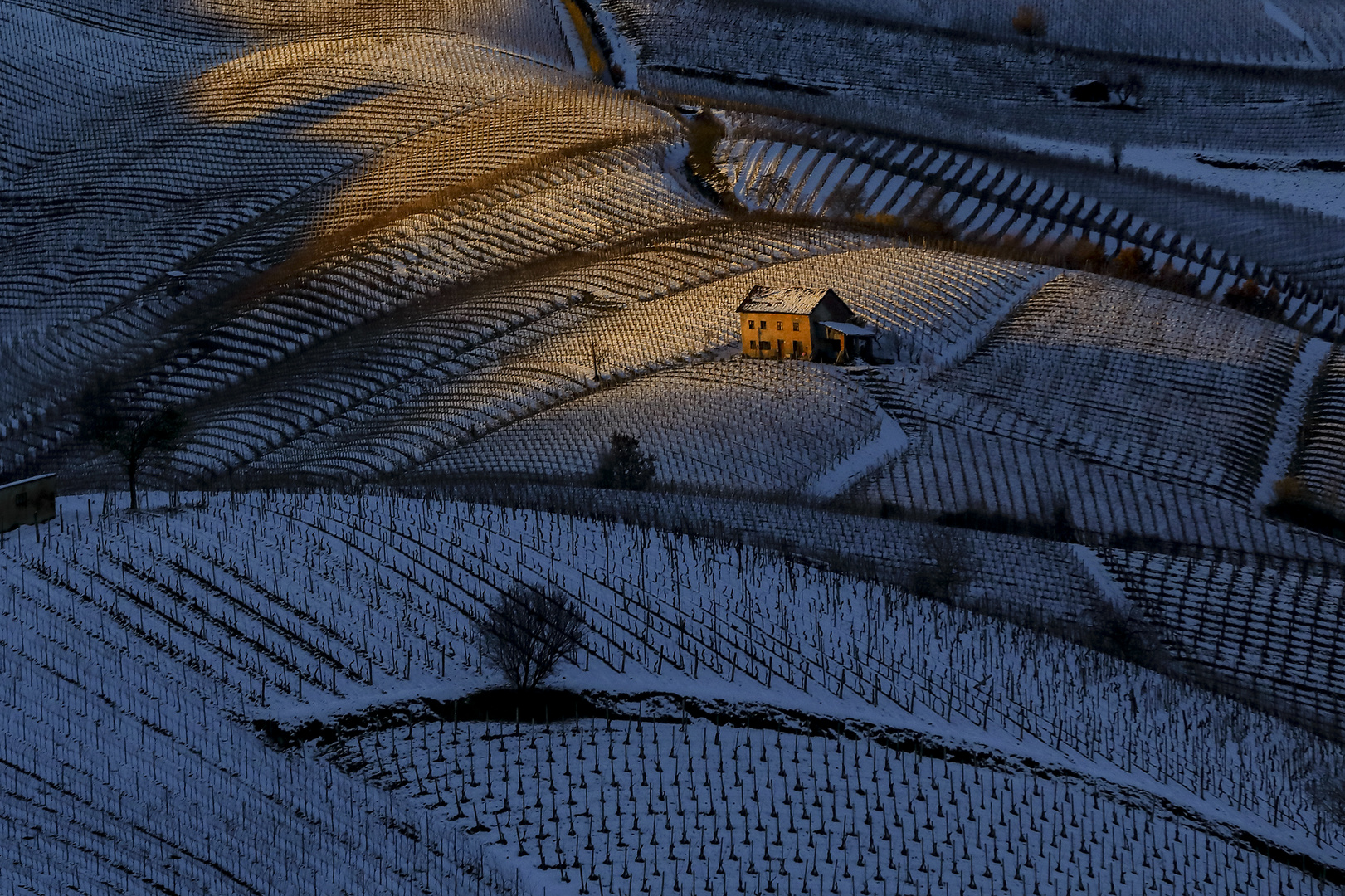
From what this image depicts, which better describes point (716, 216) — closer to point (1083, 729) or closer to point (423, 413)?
point (423, 413)

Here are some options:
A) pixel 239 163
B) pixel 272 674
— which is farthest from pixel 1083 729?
pixel 239 163

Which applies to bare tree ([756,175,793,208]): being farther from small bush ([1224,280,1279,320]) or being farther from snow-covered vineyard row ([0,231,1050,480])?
small bush ([1224,280,1279,320])

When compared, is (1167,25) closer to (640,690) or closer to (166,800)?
(640,690)

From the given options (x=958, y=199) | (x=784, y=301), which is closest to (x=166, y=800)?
(x=784, y=301)

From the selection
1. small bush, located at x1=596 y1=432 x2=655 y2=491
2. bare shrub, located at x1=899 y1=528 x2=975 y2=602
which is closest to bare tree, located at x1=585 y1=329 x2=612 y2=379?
small bush, located at x1=596 y1=432 x2=655 y2=491

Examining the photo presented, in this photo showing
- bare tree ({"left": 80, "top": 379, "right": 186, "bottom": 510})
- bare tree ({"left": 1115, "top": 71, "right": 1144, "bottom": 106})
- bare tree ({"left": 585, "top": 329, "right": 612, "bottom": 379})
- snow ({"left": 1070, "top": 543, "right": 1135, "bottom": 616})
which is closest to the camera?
snow ({"left": 1070, "top": 543, "right": 1135, "bottom": 616})
